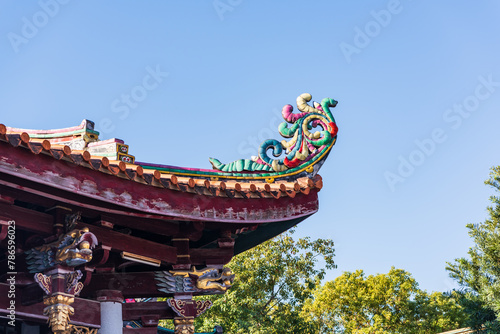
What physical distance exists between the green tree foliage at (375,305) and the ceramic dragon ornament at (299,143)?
72.6 ft

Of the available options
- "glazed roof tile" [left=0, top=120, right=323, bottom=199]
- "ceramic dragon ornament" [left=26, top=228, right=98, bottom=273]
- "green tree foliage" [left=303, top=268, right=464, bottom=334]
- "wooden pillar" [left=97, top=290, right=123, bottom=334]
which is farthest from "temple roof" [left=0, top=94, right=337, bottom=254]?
"green tree foliage" [left=303, top=268, right=464, bottom=334]

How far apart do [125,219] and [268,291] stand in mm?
14408

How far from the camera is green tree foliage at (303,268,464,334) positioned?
29100 mm

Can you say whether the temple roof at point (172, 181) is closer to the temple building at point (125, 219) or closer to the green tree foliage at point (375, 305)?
the temple building at point (125, 219)

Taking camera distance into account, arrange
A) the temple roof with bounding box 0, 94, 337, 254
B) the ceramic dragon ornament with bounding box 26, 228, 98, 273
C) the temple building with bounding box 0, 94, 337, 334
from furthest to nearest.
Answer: the ceramic dragon ornament with bounding box 26, 228, 98, 273 → the temple building with bounding box 0, 94, 337, 334 → the temple roof with bounding box 0, 94, 337, 254

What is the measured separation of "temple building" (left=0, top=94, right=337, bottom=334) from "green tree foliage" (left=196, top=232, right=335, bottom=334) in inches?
439

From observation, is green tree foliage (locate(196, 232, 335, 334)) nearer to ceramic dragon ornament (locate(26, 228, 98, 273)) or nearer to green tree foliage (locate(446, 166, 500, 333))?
green tree foliage (locate(446, 166, 500, 333))

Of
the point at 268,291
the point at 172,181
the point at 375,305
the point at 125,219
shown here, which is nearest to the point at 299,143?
the point at 172,181

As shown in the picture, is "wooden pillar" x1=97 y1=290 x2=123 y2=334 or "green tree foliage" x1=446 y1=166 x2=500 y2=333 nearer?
"wooden pillar" x1=97 y1=290 x2=123 y2=334

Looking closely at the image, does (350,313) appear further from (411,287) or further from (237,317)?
(237,317)

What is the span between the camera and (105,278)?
7.16 meters

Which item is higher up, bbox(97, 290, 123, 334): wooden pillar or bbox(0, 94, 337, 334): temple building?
bbox(0, 94, 337, 334): temple building

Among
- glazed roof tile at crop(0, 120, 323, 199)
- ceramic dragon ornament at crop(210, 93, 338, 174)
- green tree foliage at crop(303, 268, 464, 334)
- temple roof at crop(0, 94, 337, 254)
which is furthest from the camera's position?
green tree foliage at crop(303, 268, 464, 334)

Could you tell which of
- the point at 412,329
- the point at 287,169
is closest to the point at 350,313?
the point at 412,329
